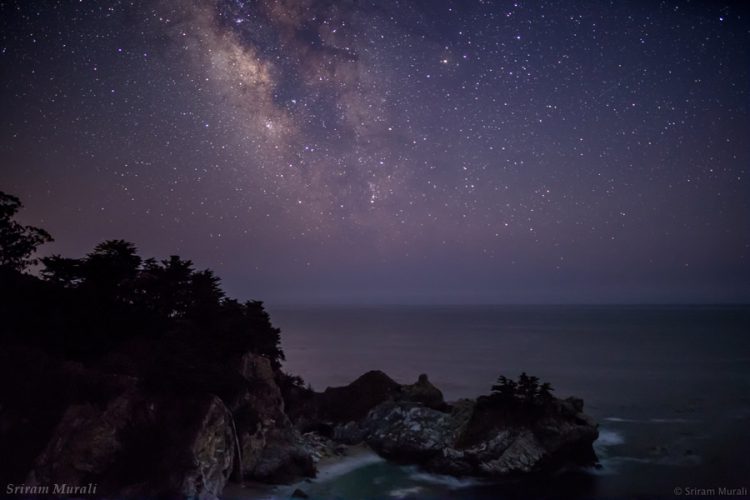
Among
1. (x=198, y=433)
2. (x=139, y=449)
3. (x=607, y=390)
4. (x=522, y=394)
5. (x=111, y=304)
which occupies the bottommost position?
(x=607, y=390)

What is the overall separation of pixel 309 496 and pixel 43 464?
9.23m

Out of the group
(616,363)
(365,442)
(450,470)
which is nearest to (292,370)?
(365,442)

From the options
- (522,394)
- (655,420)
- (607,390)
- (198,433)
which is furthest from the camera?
(607,390)

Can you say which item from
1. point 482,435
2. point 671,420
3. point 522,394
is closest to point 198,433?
point 482,435

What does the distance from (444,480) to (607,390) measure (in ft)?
107

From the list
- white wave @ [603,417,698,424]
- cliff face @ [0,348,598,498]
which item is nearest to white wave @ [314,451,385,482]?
cliff face @ [0,348,598,498]

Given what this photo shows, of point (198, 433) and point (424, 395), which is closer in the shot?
point (198, 433)

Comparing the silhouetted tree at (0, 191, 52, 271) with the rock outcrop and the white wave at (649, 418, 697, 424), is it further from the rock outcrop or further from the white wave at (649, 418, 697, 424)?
the white wave at (649, 418, 697, 424)

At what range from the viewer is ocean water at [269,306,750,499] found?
2050 centimetres

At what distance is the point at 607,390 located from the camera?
149ft

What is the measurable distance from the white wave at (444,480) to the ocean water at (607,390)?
0.16 ft

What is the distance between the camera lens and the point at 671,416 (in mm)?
34469

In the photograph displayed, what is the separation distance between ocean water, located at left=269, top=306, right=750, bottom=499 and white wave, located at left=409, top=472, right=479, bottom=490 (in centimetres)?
5

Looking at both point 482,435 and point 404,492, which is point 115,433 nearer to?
point 404,492
